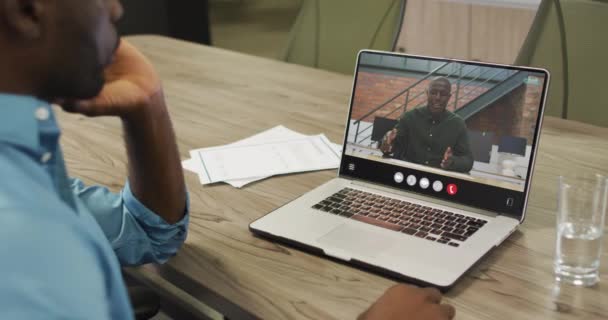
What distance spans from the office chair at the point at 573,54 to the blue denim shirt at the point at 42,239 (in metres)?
1.58

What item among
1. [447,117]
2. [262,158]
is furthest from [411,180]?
[262,158]

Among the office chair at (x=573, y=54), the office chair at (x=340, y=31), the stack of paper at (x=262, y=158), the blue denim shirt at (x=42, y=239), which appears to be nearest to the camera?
the blue denim shirt at (x=42, y=239)

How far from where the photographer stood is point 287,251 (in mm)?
1021

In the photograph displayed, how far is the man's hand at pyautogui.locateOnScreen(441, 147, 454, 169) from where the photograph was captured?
1105 mm

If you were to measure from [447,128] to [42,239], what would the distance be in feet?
2.37

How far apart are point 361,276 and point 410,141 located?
11.7 inches

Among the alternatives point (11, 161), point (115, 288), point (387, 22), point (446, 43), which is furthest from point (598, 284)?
point (446, 43)

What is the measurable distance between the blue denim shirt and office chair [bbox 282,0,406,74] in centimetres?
177

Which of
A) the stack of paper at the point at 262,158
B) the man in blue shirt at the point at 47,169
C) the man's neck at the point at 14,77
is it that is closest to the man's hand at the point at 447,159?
the stack of paper at the point at 262,158

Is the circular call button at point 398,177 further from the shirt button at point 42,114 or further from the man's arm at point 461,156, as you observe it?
the shirt button at point 42,114

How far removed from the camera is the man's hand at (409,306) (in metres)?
0.81

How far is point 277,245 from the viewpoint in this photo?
1.04m

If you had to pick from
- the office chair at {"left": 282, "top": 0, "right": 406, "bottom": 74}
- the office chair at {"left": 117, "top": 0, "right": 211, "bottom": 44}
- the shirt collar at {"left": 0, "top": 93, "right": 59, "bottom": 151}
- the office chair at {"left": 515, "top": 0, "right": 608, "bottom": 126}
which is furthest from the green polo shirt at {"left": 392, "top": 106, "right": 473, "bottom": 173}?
the office chair at {"left": 117, "top": 0, "right": 211, "bottom": 44}

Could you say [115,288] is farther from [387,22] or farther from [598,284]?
[387,22]
